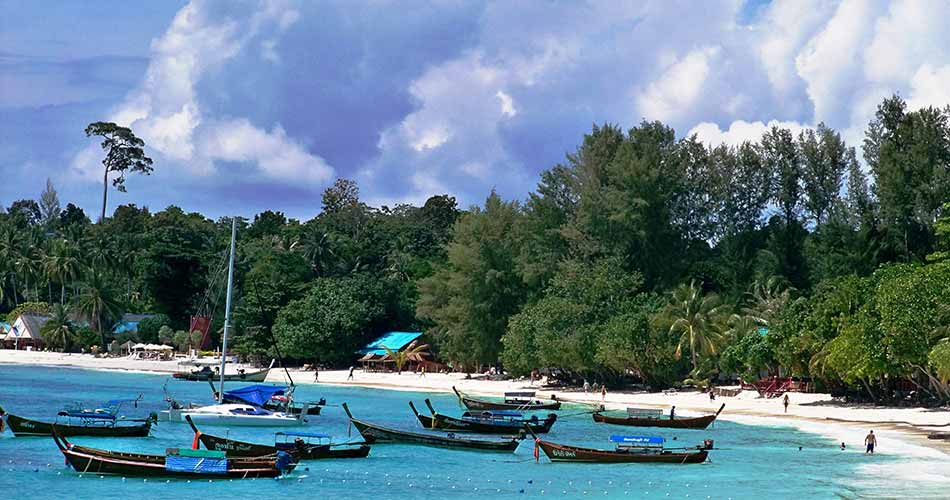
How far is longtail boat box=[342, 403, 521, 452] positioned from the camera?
42.3 meters

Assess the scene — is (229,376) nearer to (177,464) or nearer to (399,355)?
(399,355)

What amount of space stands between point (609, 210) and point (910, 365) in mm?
29312

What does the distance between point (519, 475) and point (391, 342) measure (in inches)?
2312

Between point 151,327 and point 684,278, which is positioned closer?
point 684,278

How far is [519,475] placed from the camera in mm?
37219

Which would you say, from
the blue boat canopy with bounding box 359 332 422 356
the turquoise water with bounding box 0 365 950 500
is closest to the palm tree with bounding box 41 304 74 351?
the blue boat canopy with bounding box 359 332 422 356

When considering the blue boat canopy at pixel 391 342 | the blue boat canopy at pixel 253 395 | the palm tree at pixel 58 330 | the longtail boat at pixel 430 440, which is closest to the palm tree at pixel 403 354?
the blue boat canopy at pixel 391 342

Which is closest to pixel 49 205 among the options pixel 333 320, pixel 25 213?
pixel 25 213

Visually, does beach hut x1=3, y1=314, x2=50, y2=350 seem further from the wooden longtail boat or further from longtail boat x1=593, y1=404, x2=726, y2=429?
longtail boat x1=593, y1=404, x2=726, y2=429

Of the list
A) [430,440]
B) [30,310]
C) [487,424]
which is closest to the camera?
[430,440]

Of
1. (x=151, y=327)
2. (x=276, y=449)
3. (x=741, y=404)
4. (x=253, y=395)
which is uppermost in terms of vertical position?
(x=151, y=327)

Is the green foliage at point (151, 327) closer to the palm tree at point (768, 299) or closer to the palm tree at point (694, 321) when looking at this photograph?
the palm tree at point (694, 321)

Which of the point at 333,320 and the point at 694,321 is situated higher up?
the point at 333,320

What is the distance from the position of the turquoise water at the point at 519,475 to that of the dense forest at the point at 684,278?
7.37 meters
